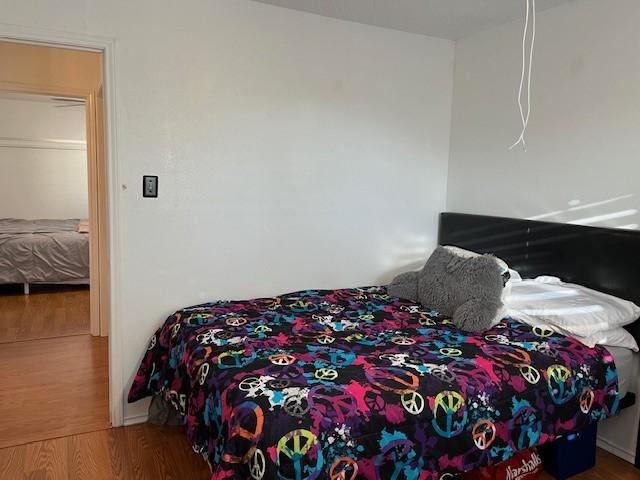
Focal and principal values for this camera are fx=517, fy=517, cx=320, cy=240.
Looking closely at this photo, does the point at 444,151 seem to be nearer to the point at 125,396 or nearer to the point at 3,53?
the point at 125,396

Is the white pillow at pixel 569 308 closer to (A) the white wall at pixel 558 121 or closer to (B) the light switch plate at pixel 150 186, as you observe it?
(A) the white wall at pixel 558 121

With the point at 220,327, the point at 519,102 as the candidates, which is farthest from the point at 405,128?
the point at 220,327

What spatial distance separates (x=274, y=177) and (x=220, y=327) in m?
1.00

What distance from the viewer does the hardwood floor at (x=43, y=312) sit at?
4.12m

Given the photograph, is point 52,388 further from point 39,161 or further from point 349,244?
point 39,161

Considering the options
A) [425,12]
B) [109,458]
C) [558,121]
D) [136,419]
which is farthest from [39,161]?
[558,121]

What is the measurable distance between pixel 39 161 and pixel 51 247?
210cm

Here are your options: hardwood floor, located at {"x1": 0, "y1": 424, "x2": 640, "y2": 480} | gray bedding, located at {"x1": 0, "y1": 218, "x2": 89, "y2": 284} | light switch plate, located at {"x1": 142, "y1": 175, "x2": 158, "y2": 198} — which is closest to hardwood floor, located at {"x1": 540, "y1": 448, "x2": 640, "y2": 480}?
hardwood floor, located at {"x1": 0, "y1": 424, "x2": 640, "y2": 480}

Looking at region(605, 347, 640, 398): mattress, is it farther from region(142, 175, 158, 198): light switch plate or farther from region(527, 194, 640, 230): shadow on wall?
region(142, 175, 158, 198): light switch plate

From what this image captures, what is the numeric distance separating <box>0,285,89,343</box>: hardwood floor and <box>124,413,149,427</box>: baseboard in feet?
5.47

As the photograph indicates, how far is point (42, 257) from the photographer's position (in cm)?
538

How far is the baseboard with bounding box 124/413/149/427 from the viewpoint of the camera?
107 inches

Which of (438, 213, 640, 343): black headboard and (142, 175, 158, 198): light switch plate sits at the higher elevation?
(142, 175, 158, 198): light switch plate

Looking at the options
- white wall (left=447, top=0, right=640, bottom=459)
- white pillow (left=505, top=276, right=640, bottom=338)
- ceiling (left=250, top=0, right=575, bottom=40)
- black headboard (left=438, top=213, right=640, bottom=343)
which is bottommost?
white pillow (left=505, top=276, right=640, bottom=338)
